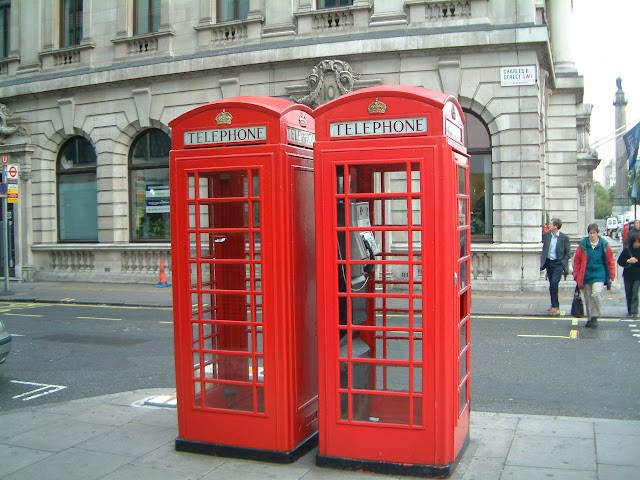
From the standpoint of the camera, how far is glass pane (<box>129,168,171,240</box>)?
71.4ft

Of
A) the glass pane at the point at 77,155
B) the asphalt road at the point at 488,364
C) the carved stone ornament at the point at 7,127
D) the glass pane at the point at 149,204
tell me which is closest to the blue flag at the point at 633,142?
the asphalt road at the point at 488,364

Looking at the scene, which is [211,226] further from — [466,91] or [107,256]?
[107,256]

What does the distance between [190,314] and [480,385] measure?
4.09m

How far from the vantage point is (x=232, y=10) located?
20594mm

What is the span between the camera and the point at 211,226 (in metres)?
5.66

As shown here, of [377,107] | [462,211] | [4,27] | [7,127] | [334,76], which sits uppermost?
[4,27]

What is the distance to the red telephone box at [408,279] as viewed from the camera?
4.74 meters

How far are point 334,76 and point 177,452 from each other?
46.5ft

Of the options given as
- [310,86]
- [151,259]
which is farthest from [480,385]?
[151,259]

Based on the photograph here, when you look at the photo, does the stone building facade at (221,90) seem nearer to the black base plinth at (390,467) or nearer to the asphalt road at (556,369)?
the asphalt road at (556,369)

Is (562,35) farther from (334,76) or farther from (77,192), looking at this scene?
(77,192)

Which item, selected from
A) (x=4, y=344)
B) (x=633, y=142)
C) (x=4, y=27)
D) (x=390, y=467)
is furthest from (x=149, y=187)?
(x=390, y=467)

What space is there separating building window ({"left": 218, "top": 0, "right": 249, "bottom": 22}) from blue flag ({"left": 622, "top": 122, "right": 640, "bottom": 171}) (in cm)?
1278

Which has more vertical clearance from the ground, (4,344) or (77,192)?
(77,192)
